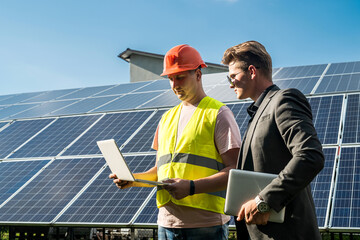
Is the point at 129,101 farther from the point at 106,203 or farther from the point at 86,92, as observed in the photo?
the point at 106,203

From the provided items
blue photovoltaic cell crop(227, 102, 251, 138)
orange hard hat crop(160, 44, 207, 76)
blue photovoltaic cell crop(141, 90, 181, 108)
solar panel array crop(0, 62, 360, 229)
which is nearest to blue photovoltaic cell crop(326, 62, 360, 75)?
solar panel array crop(0, 62, 360, 229)

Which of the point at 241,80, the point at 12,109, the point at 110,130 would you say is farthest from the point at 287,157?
the point at 12,109

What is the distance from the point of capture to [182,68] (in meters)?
3.43

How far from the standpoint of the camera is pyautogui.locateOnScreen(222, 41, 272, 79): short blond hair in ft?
9.15

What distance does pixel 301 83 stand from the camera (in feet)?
28.7

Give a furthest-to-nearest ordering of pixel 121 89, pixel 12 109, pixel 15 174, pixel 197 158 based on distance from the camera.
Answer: pixel 121 89
pixel 12 109
pixel 15 174
pixel 197 158

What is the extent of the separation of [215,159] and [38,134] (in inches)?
235

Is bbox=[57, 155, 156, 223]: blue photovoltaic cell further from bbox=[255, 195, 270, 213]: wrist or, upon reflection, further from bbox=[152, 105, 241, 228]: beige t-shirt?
bbox=[255, 195, 270, 213]: wrist

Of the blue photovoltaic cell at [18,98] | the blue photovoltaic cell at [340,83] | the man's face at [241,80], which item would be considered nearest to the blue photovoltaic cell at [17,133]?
the blue photovoltaic cell at [18,98]

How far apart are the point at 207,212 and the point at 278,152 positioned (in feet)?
2.95

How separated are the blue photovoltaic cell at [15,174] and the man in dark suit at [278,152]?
16.7 feet

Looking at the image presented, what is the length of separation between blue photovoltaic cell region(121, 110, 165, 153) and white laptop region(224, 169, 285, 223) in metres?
4.52

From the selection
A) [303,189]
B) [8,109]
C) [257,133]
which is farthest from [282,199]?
[8,109]

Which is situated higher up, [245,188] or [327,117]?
[327,117]
